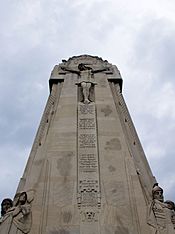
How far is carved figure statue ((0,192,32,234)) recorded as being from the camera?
42.5 feet

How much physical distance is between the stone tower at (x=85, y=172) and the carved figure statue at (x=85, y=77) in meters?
0.06

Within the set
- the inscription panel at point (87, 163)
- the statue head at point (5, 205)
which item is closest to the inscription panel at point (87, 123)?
the inscription panel at point (87, 163)

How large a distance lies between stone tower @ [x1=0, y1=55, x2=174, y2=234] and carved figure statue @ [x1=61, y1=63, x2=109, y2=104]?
56mm

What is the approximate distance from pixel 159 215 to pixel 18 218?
14.9 feet

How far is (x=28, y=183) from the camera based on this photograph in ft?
48.3

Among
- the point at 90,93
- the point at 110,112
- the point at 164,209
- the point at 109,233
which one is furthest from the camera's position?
the point at 90,93

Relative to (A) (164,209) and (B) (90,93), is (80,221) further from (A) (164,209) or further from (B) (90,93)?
(B) (90,93)

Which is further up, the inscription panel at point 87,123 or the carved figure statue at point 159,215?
the inscription panel at point 87,123

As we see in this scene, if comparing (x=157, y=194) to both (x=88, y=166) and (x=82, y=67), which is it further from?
(x=82, y=67)

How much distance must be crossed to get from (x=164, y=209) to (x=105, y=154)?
3.02 m

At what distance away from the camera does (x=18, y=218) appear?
1317 cm

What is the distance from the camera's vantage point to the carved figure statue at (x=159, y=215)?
43.5 feet

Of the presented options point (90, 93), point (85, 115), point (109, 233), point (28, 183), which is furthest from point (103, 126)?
point (109, 233)

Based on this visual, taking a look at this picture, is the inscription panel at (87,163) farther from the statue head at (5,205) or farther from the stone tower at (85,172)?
the statue head at (5,205)
